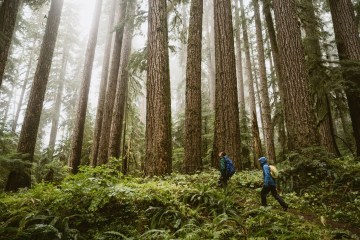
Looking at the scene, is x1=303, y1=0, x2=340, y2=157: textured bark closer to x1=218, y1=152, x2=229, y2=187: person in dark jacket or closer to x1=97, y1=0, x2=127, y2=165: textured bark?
x1=218, y1=152, x2=229, y2=187: person in dark jacket

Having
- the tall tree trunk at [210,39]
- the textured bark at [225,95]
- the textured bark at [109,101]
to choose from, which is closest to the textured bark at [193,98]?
the textured bark at [225,95]

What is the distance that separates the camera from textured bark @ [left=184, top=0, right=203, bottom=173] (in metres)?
9.62

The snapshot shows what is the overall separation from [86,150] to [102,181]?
1175 cm

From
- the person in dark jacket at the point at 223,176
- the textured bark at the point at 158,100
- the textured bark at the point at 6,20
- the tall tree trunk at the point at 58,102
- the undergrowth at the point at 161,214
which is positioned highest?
the tall tree trunk at the point at 58,102

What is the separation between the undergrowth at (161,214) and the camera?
175 inches

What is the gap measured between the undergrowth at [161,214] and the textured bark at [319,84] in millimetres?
4060

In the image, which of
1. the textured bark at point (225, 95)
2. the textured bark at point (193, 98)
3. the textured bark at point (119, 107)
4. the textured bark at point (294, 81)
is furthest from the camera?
the textured bark at point (119, 107)

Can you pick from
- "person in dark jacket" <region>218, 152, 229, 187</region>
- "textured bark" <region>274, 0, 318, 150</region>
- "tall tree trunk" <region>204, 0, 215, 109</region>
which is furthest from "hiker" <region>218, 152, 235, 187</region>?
"tall tree trunk" <region>204, 0, 215, 109</region>

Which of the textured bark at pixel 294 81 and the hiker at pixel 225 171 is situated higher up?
the textured bark at pixel 294 81

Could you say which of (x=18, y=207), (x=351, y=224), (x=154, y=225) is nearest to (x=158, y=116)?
(x=154, y=225)

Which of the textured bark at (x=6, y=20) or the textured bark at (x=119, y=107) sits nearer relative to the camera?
the textured bark at (x=6, y=20)

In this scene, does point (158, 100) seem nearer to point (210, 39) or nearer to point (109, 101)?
point (109, 101)

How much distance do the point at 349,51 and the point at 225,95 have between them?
5.09 meters

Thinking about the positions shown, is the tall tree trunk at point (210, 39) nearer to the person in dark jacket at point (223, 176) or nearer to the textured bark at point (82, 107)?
the textured bark at point (82, 107)
